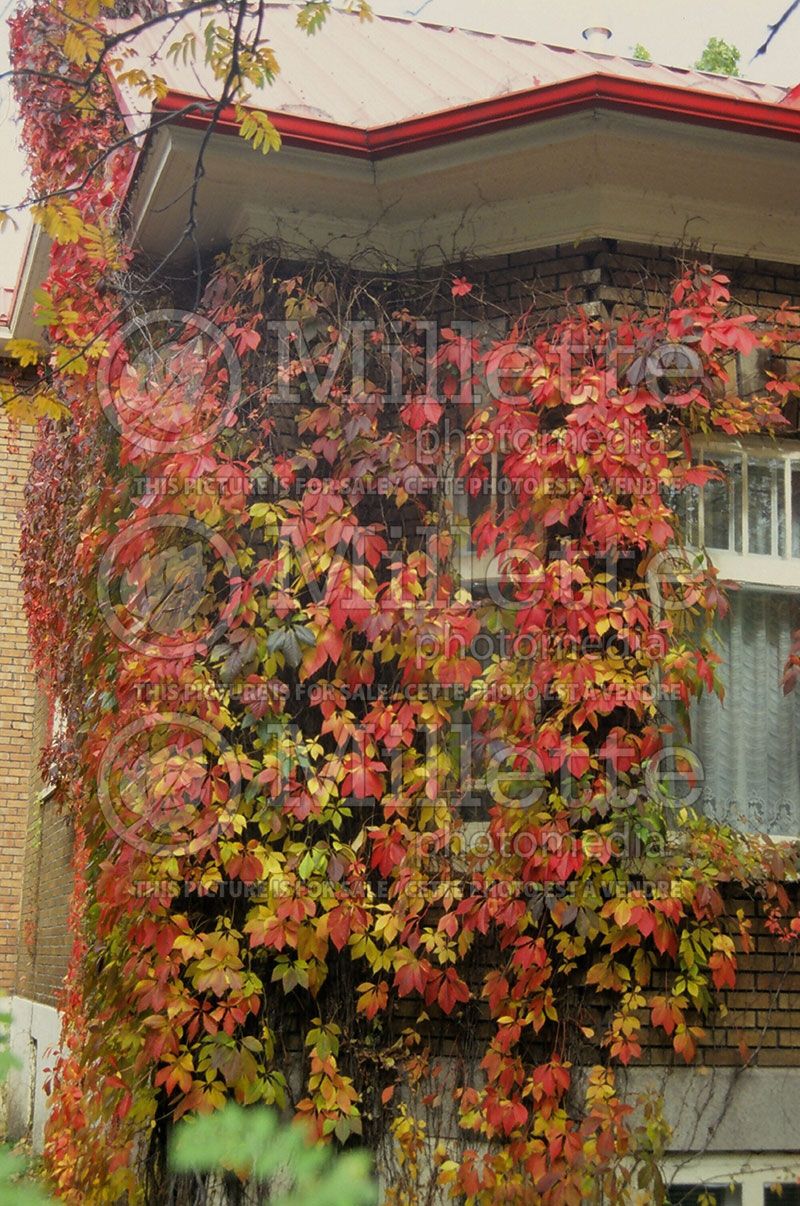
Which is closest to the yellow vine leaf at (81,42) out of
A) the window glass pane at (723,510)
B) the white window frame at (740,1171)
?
the window glass pane at (723,510)

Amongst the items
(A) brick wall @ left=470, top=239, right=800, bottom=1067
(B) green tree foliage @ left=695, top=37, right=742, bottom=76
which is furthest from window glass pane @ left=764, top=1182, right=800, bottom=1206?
(B) green tree foliage @ left=695, top=37, right=742, bottom=76

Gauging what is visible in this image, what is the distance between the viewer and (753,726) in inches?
229

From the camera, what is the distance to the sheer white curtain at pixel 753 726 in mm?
5691

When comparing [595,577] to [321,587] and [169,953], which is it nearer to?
[321,587]

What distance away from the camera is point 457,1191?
16.6 ft

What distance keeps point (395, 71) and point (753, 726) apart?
4.40 m

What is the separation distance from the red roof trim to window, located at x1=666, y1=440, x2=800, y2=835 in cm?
137

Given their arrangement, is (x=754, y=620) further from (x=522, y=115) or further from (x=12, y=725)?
(x=12, y=725)

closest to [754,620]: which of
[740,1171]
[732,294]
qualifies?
[732,294]

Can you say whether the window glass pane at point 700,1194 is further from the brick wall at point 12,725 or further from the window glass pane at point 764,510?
the brick wall at point 12,725

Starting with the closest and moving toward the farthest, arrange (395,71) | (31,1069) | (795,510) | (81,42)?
(81,42)
(795,510)
(395,71)
(31,1069)

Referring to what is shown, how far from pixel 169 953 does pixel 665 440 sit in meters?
2.91

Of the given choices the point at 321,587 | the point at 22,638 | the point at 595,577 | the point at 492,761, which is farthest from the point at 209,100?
the point at 22,638

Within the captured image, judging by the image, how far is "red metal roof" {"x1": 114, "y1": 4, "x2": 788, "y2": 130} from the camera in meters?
6.38
